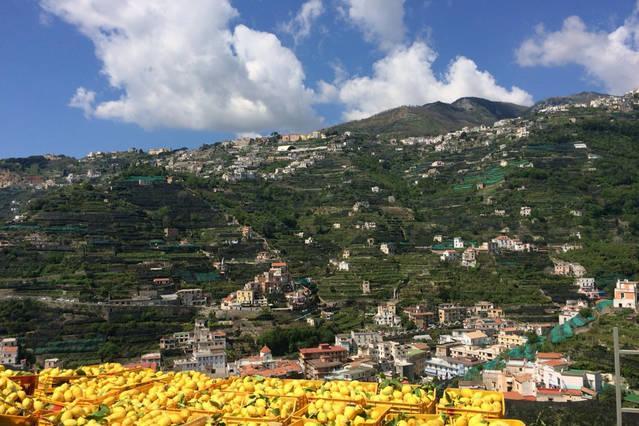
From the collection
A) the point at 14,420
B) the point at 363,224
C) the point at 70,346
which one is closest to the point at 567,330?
the point at 70,346

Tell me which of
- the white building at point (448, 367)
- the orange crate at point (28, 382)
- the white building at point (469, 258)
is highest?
the white building at point (469, 258)

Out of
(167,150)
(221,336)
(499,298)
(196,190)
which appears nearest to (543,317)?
(499,298)

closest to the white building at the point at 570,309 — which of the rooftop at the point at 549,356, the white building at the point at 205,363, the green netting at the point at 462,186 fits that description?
the rooftop at the point at 549,356

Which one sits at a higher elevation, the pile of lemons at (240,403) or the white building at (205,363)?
the pile of lemons at (240,403)

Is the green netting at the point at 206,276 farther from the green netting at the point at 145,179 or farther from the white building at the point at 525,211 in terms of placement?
the white building at the point at 525,211

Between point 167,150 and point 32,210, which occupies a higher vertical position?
point 167,150

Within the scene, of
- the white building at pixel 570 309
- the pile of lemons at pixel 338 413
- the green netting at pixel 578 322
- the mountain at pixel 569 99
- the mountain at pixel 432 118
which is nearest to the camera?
the pile of lemons at pixel 338 413

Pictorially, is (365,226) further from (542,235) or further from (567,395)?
(567,395)
